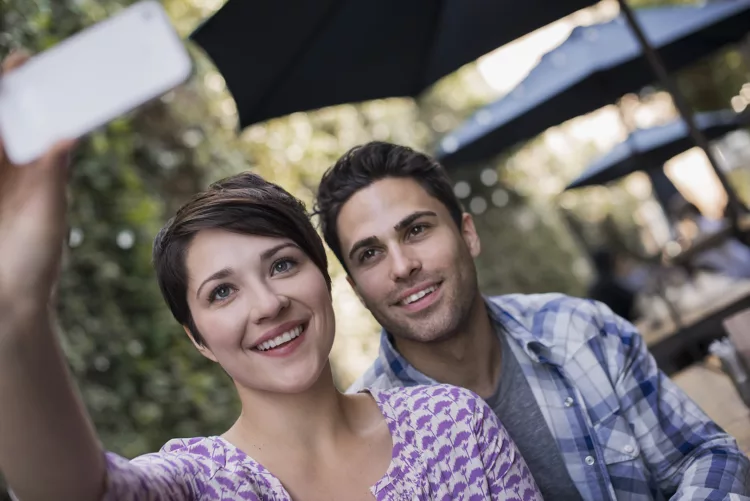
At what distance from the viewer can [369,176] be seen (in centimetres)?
225

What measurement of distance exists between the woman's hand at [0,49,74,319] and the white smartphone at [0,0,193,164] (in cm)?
2

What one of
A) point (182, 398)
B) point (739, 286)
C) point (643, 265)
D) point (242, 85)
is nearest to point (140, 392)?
point (182, 398)

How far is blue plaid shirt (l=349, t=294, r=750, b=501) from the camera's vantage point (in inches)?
77.7

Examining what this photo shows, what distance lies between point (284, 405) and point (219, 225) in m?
0.37

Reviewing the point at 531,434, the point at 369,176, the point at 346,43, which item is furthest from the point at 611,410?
the point at 346,43

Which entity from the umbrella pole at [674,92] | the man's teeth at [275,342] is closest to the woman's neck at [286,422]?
the man's teeth at [275,342]

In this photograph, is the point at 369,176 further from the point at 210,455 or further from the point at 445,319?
the point at 210,455

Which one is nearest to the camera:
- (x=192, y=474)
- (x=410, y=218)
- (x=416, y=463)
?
(x=192, y=474)

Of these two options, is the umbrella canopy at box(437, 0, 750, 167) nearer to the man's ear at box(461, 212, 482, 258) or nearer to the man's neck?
the man's ear at box(461, 212, 482, 258)

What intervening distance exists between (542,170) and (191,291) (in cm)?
1176

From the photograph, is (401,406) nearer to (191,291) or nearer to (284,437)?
(284,437)

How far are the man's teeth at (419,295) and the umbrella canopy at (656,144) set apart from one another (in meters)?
5.40

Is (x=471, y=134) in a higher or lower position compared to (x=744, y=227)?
higher

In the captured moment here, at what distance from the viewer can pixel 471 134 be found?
5668mm
